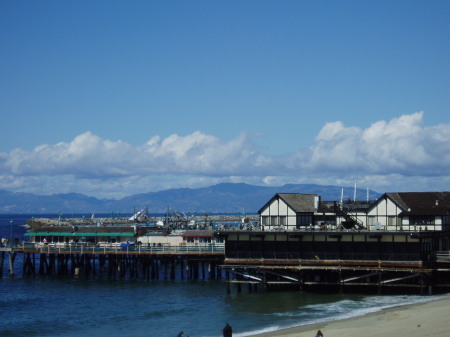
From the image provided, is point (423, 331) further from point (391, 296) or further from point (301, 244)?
point (301, 244)

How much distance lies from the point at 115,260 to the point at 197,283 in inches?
572

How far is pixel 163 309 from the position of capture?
58.8 m

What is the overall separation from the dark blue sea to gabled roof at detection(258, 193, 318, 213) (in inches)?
334

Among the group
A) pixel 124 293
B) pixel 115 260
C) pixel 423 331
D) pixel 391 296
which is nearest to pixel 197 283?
pixel 124 293

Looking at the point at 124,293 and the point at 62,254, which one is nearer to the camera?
the point at 124,293

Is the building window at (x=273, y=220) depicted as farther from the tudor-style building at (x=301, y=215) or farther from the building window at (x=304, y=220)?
the building window at (x=304, y=220)

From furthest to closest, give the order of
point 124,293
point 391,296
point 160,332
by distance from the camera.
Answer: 1. point 124,293
2. point 391,296
3. point 160,332

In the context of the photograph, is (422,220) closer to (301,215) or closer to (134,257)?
(301,215)

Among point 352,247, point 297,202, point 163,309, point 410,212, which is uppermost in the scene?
Answer: point 297,202

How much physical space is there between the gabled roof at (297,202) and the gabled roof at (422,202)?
7920 mm

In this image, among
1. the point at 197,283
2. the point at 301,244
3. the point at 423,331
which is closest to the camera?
the point at 423,331

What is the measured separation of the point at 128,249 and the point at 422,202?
31746mm

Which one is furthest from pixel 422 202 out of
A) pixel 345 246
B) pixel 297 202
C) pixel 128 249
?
pixel 128 249

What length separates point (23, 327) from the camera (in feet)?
175
